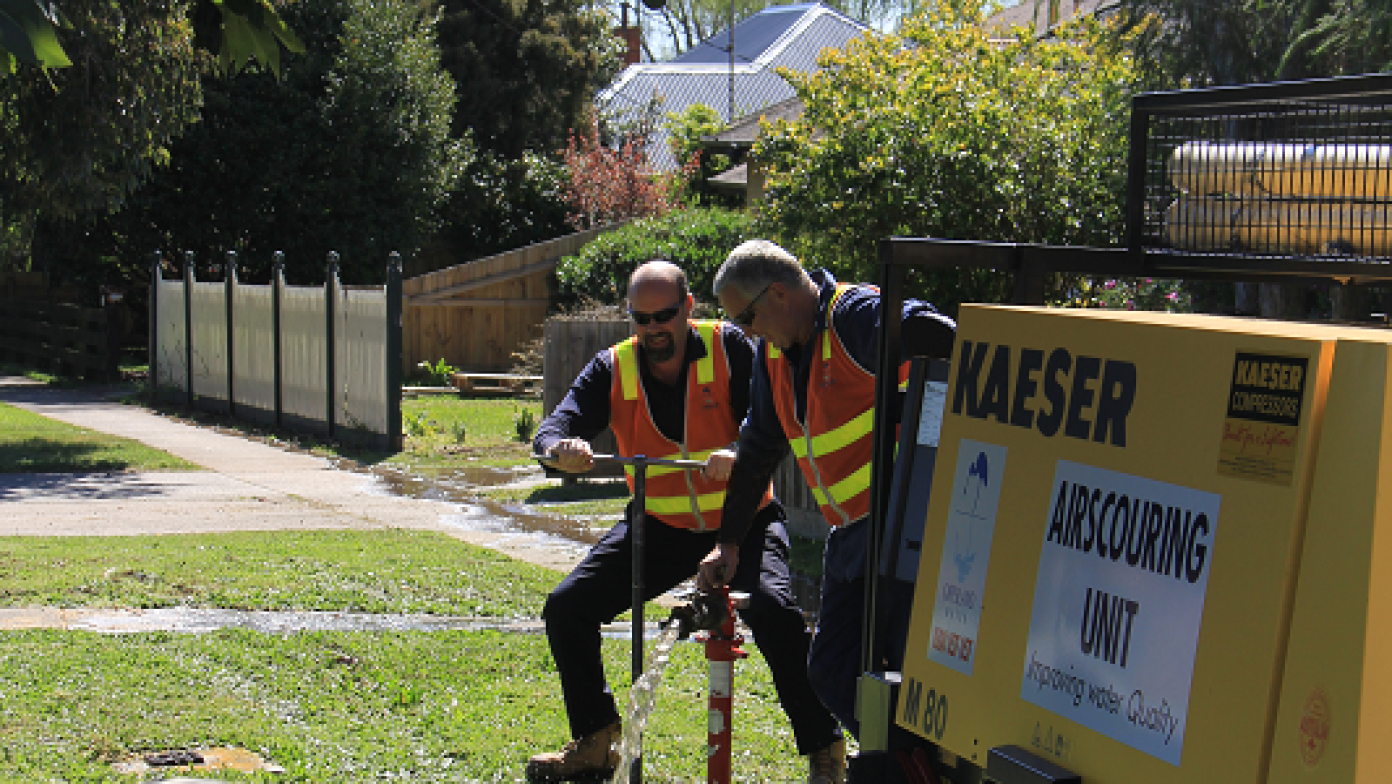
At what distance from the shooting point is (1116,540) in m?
2.27

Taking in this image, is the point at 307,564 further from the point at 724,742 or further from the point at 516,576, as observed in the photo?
the point at 724,742

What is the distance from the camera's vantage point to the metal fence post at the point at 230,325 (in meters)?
19.0

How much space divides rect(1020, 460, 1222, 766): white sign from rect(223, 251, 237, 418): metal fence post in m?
18.0

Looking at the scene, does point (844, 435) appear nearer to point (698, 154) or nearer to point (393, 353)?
point (393, 353)

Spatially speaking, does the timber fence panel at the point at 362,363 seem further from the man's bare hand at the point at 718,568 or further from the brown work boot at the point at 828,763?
the brown work boot at the point at 828,763

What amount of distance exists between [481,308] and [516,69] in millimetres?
10692

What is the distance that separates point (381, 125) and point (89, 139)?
12.0m

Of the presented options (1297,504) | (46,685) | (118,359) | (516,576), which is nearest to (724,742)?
(1297,504)

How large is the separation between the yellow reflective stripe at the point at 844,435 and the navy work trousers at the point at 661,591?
2.14 ft

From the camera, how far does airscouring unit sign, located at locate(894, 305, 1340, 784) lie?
6.41ft

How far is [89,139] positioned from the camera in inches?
566

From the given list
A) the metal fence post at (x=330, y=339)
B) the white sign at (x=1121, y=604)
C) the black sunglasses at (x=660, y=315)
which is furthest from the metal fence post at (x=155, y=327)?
the white sign at (x=1121, y=604)

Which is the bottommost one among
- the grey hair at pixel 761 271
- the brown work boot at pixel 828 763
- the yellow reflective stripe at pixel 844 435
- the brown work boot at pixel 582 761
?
the brown work boot at pixel 582 761

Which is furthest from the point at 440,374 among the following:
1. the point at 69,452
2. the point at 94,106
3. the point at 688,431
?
the point at 688,431
